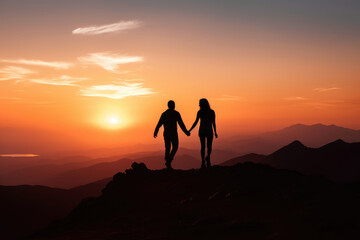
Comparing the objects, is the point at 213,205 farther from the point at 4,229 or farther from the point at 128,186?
the point at 4,229

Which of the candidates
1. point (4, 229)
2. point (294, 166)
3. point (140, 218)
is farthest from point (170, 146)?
point (294, 166)

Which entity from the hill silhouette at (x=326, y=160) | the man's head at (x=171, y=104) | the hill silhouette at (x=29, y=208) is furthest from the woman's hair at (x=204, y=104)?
the hill silhouette at (x=326, y=160)

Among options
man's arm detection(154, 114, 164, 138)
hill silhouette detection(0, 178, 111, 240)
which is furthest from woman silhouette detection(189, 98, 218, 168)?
hill silhouette detection(0, 178, 111, 240)

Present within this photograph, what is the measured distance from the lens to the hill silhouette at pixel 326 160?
51441 millimetres

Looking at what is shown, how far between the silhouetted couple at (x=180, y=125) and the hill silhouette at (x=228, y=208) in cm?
104

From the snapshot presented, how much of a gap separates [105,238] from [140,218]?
1.81 m

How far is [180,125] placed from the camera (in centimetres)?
1451

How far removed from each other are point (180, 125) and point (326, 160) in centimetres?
4968

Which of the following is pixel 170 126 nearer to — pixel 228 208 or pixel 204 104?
pixel 204 104

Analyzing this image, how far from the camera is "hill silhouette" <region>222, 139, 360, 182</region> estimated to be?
2025 inches

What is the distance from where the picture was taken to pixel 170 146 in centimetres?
1437

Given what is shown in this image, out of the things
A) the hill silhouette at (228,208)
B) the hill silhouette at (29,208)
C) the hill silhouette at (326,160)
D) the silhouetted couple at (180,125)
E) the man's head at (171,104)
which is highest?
the man's head at (171,104)

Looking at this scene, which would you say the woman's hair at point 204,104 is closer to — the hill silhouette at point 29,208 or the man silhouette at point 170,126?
the man silhouette at point 170,126

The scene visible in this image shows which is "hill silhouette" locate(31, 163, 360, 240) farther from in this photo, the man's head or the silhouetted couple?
the man's head
